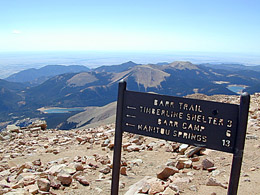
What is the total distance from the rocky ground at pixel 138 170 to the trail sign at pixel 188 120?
175cm

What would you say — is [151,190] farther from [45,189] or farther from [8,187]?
[8,187]

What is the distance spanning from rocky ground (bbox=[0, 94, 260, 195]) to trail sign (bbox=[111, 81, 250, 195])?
1.75 m

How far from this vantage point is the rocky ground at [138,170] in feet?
17.8

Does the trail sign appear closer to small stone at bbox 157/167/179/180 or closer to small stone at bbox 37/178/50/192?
small stone at bbox 157/167/179/180

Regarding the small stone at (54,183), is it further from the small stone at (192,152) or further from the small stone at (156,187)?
the small stone at (192,152)

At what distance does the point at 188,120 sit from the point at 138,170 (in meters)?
4.23

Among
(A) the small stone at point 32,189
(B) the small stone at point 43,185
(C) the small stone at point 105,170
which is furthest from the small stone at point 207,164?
(A) the small stone at point 32,189

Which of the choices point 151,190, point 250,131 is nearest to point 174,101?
point 151,190

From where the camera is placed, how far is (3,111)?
19475 centimetres

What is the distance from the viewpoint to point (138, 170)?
7.47 metres

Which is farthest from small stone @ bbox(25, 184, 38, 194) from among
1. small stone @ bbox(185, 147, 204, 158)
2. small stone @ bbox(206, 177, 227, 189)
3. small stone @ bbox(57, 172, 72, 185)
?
small stone @ bbox(185, 147, 204, 158)

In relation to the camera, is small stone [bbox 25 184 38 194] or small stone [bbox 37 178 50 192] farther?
small stone [bbox 37 178 50 192]

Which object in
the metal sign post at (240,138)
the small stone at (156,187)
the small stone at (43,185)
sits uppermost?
the metal sign post at (240,138)

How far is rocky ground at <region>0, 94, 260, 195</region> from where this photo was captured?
5.43 meters
